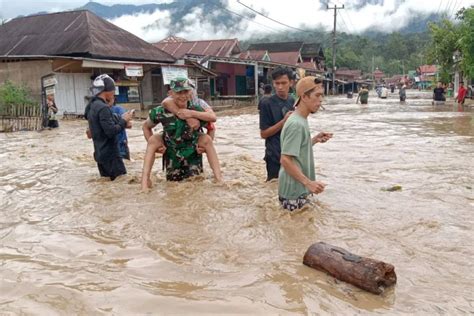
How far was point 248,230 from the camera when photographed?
13.8ft

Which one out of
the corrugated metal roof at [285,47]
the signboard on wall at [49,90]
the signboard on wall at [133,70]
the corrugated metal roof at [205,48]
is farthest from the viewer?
the corrugated metal roof at [285,47]

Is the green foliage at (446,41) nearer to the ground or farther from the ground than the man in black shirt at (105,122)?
farther from the ground

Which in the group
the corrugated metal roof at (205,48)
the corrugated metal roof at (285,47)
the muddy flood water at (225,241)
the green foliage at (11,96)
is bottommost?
the muddy flood water at (225,241)

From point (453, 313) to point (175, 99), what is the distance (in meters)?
3.51

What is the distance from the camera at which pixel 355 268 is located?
2902 mm

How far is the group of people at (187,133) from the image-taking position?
4.09m

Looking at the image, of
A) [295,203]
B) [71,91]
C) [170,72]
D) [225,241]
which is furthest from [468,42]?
[225,241]

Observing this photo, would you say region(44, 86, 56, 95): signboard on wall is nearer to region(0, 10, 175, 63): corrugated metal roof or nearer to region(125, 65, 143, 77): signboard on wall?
region(125, 65, 143, 77): signboard on wall

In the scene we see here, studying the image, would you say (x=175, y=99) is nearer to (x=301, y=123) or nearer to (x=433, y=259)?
(x=301, y=123)

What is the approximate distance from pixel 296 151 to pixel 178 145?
207 centimetres

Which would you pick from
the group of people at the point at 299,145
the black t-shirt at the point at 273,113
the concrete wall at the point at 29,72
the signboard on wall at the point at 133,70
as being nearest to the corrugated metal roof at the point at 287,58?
the signboard on wall at the point at 133,70

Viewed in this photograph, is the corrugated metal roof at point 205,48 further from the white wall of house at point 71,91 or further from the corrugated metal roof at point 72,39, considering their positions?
the white wall of house at point 71,91

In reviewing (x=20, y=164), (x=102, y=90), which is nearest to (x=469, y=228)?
(x=102, y=90)

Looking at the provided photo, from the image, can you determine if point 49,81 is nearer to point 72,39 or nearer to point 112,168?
point 72,39
